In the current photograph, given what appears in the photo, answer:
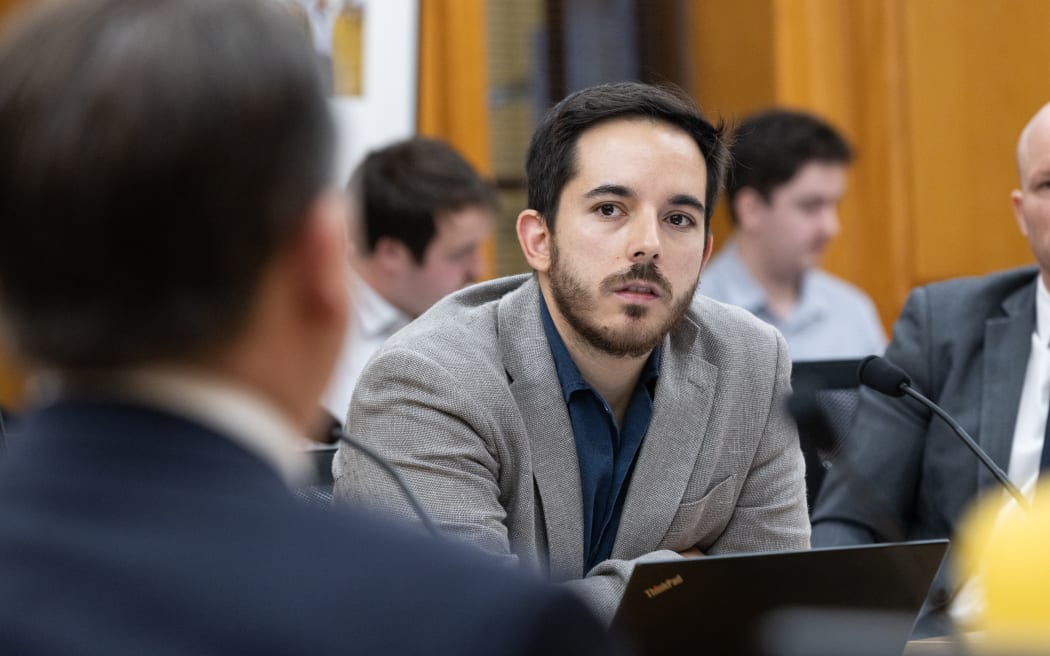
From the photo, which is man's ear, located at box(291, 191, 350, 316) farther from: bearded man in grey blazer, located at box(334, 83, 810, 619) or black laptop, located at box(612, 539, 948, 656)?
bearded man in grey blazer, located at box(334, 83, 810, 619)

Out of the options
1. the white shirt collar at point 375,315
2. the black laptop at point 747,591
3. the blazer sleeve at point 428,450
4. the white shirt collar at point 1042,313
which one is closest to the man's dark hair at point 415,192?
the white shirt collar at point 375,315

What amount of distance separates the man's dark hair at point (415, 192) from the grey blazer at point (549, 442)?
1.46 m

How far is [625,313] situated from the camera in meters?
2.13

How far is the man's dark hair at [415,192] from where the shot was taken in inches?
148

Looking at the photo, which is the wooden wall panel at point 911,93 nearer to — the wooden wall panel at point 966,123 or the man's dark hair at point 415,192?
the wooden wall panel at point 966,123

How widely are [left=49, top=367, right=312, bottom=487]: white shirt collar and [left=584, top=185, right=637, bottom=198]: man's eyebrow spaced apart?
151cm

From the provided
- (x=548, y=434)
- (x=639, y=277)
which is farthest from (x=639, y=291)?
(x=548, y=434)

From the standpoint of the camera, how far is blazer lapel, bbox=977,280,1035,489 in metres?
2.58

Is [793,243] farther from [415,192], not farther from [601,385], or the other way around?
[601,385]

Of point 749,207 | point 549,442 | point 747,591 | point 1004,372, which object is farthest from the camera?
point 749,207

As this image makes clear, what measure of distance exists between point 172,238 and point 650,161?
158cm

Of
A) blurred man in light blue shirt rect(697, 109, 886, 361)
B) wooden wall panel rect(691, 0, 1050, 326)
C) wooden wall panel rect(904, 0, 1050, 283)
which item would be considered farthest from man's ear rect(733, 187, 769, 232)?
wooden wall panel rect(904, 0, 1050, 283)

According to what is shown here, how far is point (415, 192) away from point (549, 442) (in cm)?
181

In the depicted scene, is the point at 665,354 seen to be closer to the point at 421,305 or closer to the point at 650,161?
the point at 650,161
